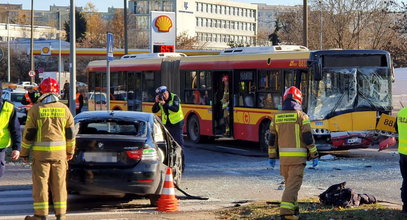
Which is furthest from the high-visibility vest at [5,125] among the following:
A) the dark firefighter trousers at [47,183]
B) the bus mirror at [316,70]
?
the bus mirror at [316,70]

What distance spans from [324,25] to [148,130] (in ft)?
130

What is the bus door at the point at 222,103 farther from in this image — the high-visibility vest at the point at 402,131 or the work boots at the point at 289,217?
the work boots at the point at 289,217

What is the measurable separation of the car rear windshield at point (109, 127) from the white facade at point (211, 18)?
12658cm

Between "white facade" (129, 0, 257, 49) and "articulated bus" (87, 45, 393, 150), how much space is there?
114014mm

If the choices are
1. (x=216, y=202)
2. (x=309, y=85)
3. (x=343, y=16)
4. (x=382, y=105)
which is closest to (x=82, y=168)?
(x=216, y=202)

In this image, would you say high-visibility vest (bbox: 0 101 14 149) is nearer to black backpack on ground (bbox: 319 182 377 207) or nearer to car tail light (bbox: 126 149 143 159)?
car tail light (bbox: 126 149 143 159)

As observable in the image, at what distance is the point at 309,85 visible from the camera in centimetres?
1817

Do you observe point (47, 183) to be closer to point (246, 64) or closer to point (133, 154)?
point (133, 154)

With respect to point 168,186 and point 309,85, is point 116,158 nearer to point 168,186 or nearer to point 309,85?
point 168,186

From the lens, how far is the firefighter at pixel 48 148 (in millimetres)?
8852

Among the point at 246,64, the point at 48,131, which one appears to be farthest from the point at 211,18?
the point at 48,131

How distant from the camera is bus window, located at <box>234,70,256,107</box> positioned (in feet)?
67.6

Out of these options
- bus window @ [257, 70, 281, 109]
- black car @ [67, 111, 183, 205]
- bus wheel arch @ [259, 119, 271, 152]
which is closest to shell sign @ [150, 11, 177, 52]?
bus window @ [257, 70, 281, 109]

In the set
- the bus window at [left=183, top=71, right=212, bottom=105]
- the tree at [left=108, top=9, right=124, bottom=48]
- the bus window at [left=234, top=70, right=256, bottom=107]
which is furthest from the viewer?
the tree at [left=108, top=9, right=124, bottom=48]
